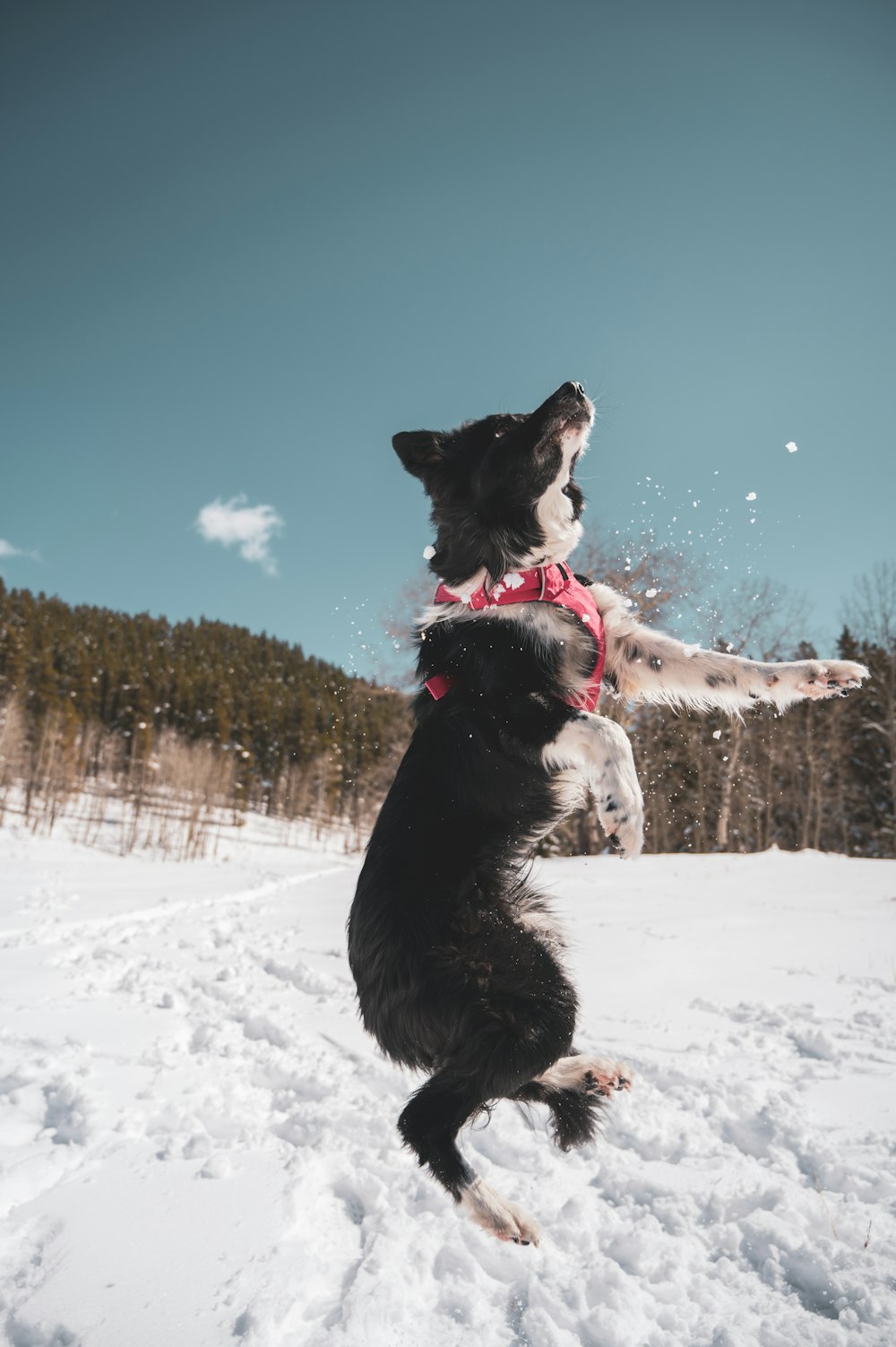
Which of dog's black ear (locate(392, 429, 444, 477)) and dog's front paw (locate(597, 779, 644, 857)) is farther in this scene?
dog's black ear (locate(392, 429, 444, 477))

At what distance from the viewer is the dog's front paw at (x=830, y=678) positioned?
7.90 feet

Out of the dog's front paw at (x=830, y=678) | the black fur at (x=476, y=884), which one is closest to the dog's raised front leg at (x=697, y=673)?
the dog's front paw at (x=830, y=678)

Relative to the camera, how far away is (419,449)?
8.64 feet

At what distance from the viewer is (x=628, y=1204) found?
2783mm

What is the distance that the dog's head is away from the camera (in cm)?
237

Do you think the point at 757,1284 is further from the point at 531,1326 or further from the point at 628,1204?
the point at 531,1326

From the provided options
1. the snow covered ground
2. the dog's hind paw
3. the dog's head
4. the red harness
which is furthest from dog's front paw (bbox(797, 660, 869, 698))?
the dog's hind paw

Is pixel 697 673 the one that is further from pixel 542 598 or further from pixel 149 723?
pixel 149 723

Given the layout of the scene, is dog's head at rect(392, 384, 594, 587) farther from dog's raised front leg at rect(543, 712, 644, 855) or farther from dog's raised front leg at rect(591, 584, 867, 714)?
dog's raised front leg at rect(543, 712, 644, 855)

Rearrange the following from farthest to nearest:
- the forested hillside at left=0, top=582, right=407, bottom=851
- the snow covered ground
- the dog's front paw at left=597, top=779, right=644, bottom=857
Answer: the forested hillside at left=0, top=582, right=407, bottom=851
the snow covered ground
the dog's front paw at left=597, top=779, right=644, bottom=857

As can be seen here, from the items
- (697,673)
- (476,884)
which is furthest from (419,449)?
(476,884)

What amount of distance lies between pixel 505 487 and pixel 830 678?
4.51ft

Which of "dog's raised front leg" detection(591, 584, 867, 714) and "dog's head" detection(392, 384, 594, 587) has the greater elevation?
"dog's head" detection(392, 384, 594, 587)

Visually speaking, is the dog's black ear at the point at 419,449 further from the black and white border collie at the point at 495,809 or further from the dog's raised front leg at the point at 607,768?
the dog's raised front leg at the point at 607,768
